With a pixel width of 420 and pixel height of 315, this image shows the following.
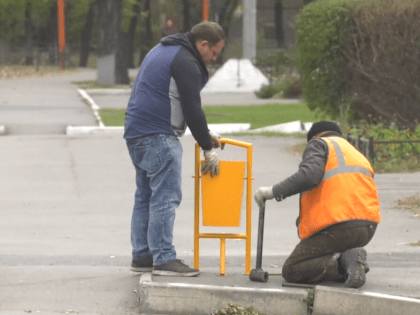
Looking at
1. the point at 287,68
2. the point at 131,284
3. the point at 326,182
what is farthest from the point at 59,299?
the point at 287,68

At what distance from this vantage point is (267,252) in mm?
7680

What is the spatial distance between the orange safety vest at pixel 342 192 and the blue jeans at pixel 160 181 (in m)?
0.91

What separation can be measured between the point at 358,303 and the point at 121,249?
9.05ft

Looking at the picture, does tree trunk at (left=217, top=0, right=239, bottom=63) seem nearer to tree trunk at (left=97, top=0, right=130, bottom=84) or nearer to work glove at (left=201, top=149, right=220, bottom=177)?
tree trunk at (left=97, top=0, right=130, bottom=84)

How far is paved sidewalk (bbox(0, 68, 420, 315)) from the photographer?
5.71 meters

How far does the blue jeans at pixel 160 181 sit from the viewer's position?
6055 mm

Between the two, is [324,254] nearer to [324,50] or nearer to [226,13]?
[324,50]

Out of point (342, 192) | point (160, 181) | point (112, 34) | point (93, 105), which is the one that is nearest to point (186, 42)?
point (160, 181)

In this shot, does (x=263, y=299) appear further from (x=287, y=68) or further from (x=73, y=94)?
(x=287, y=68)

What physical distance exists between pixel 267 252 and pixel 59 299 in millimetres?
2186

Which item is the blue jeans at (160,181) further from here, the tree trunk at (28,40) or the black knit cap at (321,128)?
the tree trunk at (28,40)

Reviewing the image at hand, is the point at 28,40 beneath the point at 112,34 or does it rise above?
above

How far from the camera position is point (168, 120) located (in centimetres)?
605

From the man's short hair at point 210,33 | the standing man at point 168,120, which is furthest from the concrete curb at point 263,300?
the man's short hair at point 210,33
